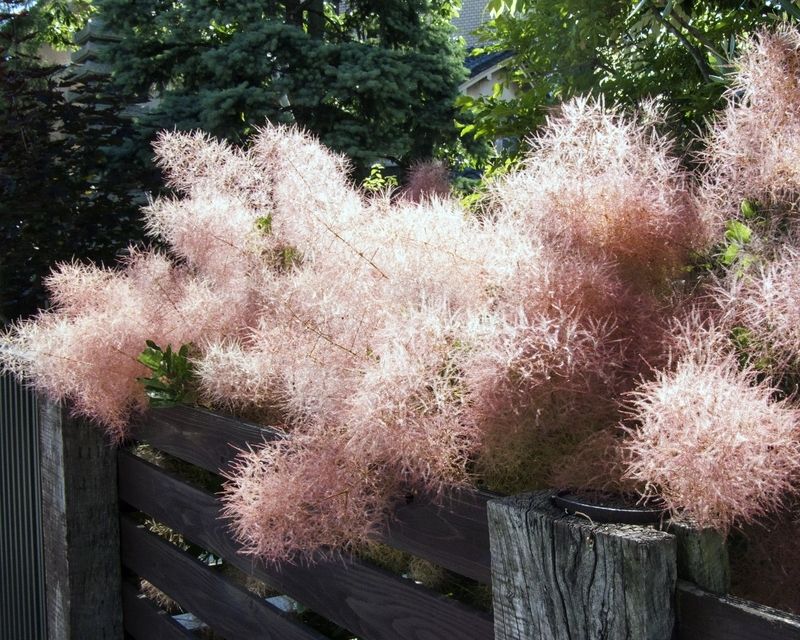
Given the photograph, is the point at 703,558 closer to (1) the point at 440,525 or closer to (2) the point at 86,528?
(1) the point at 440,525

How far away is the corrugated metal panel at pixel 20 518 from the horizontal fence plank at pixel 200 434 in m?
0.87

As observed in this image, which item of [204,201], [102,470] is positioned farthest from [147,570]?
[204,201]

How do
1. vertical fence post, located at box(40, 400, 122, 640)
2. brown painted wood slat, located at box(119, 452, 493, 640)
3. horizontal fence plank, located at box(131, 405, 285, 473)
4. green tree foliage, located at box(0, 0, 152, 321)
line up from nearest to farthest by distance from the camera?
brown painted wood slat, located at box(119, 452, 493, 640)
horizontal fence plank, located at box(131, 405, 285, 473)
vertical fence post, located at box(40, 400, 122, 640)
green tree foliage, located at box(0, 0, 152, 321)

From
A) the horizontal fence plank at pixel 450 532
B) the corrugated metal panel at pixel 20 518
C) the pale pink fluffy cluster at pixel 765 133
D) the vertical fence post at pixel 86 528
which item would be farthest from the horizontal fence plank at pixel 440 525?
the corrugated metal panel at pixel 20 518

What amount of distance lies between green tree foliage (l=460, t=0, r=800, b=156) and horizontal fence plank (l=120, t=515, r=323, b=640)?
1.61 meters

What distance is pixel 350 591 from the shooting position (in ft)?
4.70

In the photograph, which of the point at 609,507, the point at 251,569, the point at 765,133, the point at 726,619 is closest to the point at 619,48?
the point at 765,133

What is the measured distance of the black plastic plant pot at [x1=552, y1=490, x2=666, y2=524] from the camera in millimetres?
896

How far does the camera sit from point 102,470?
240cm

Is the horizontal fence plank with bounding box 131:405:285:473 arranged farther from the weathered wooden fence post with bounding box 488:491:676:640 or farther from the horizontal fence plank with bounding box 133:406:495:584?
the weathered wooden fence post with bounding box 488:491:676:640

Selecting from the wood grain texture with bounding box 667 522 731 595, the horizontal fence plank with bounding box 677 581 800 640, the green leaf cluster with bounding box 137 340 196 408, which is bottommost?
the horizontal fence plank with bounding box 677 581 800 640

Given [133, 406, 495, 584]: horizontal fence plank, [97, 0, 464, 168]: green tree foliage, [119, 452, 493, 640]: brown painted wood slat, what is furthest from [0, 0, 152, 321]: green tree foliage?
[133, 406, 495, 584]: horizontal fence plank

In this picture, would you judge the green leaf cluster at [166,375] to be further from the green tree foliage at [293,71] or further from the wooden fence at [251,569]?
the green tree foliage at [293,71]

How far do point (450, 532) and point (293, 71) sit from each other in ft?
14.8
